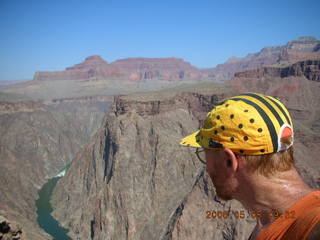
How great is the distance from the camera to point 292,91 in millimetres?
68812

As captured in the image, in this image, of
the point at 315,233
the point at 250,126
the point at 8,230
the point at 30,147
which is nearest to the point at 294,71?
the point at 30,147

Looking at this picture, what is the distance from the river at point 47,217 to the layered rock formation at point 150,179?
1176 millimetres

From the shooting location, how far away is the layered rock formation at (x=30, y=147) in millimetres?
49625

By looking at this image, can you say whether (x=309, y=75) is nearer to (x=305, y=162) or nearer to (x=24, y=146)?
(x=305, y=162)

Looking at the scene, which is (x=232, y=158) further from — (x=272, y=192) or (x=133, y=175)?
(x=133, y=175)

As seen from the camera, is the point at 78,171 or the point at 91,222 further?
the point at 78,171

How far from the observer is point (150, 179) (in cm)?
3628

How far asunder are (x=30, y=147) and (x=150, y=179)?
46.4 meters

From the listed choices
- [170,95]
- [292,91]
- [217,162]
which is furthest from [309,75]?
[217,162]

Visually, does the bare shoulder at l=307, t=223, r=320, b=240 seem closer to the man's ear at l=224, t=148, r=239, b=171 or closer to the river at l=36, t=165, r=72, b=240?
the man's ear at l=224, t=148, r=239, b=171

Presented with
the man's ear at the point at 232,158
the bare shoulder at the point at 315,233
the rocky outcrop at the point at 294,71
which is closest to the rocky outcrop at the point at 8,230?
the man's ear at the point at 232,158

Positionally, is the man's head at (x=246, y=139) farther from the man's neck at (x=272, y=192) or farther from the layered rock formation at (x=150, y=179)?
the layered rock formation at (x=150, y=179)

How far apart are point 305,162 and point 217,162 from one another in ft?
104

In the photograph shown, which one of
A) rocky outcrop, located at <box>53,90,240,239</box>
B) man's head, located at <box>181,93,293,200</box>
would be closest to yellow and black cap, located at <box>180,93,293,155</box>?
man's head, located at <box>181,93,293,200</box>
